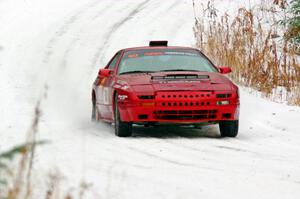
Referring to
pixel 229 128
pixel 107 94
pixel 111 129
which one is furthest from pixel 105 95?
pixel 229 128

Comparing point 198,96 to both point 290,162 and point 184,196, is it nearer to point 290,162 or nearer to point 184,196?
point 290,162

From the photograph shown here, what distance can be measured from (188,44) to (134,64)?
12.7 m

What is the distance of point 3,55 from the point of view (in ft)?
74.7

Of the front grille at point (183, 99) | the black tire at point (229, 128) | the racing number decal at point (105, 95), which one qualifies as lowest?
the black tire at point (229, 128)

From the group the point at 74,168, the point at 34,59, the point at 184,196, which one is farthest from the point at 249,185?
the point at 34,59

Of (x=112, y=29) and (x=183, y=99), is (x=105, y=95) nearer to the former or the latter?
(x=183, y=99)

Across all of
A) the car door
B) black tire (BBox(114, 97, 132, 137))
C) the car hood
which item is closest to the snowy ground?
black tire (BBox(114, 97, 132, 137))

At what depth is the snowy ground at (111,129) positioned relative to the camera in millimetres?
7848

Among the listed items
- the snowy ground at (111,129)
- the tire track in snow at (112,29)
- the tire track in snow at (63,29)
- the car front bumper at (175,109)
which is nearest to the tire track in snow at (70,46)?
the snowy ground at (111,129)

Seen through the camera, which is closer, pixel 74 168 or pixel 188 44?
pixel 74 168

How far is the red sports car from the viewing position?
11.7 meters

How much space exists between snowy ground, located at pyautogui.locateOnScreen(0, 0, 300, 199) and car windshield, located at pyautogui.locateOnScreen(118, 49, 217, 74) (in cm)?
103

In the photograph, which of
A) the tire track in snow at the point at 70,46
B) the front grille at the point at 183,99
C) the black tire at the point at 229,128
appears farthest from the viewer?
the tire track in snow at the point at 70,46

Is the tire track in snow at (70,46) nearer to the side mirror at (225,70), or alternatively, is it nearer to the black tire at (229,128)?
the side mirror at (225,70)
